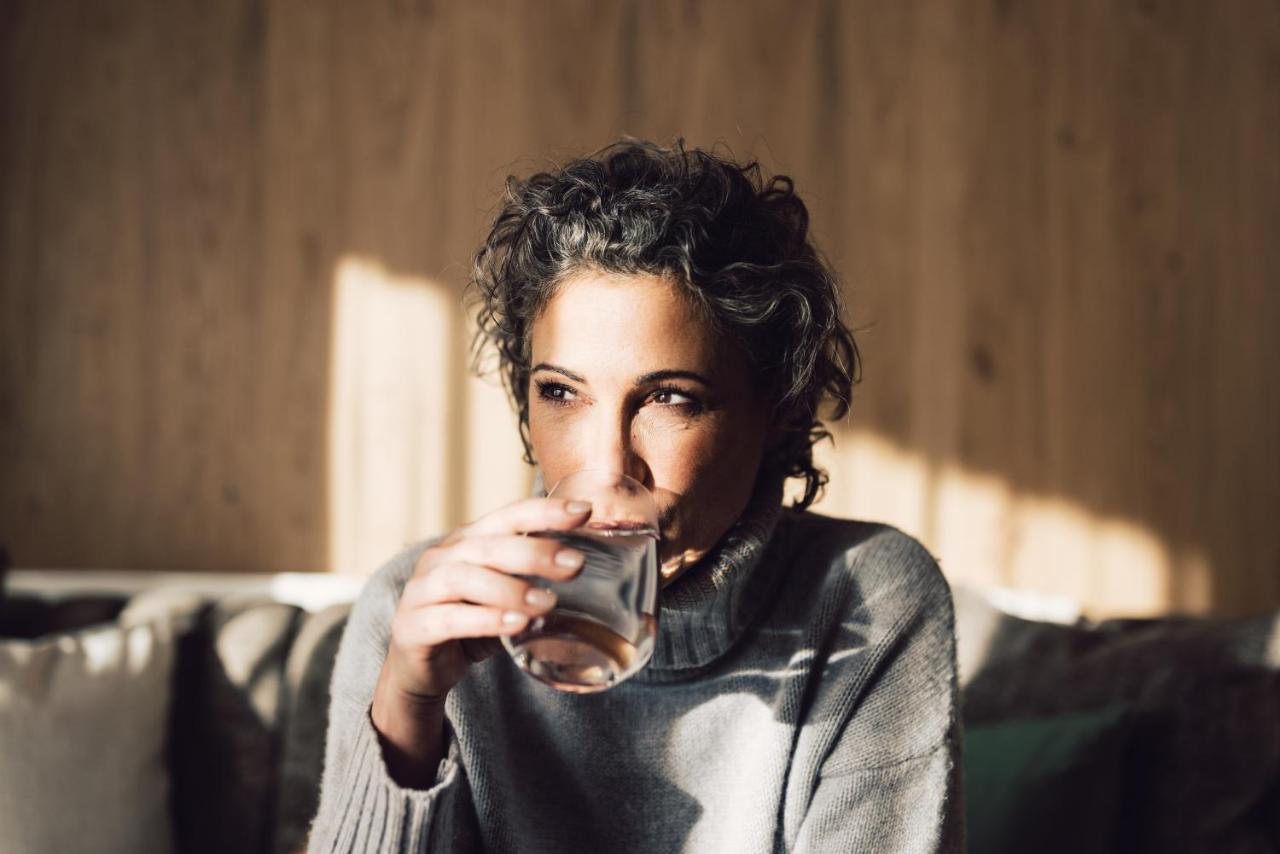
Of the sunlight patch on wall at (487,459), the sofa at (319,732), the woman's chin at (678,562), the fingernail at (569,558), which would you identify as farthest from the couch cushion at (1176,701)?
the fingernail at (569,558)

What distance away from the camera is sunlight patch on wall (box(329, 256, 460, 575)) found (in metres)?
2.32

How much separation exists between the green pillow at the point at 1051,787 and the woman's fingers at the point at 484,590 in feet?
3.60

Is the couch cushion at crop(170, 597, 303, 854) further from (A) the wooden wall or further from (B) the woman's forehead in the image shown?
(B) the woman's forehead

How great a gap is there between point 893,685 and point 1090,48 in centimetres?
191

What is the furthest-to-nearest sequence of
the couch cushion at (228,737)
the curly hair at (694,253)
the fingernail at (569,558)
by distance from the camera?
the couch cushion at (228,737) → the curly hair at (694,253) → the fingernail at (569,558)

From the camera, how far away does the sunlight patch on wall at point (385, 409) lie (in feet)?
7.63

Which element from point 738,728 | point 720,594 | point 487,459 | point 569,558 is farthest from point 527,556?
point 487,459

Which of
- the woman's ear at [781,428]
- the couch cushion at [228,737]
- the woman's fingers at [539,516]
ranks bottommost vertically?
the couch cushion at [228,737]

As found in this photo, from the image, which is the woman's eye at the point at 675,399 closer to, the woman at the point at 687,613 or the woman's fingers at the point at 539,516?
the woman at the point at 687,613

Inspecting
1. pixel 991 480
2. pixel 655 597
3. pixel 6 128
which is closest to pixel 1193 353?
pixel 991 480

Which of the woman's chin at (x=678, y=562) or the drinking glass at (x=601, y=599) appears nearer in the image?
the drinking glass at (x=601, y=599)

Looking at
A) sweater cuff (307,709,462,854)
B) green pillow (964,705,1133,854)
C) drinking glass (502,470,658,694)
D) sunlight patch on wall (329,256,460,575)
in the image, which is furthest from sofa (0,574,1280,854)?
drinking glass (502,470,658,694)

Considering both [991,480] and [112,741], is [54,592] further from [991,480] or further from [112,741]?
[991,480]

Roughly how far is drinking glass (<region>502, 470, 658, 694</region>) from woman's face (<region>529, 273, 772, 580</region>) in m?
0.14
